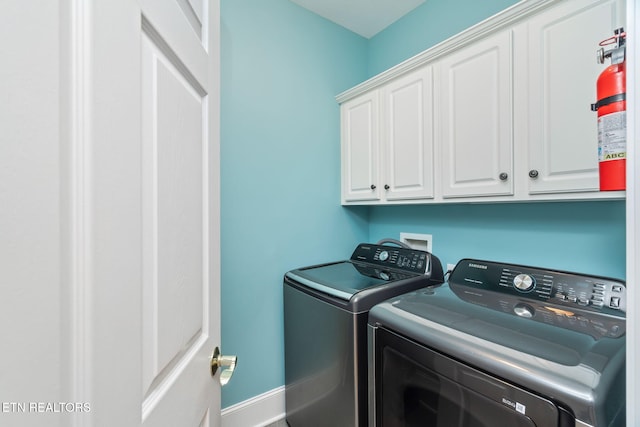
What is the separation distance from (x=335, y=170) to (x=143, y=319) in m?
1.71

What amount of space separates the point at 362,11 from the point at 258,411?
2.72 metres

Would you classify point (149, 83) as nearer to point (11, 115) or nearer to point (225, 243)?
point (11, 115)

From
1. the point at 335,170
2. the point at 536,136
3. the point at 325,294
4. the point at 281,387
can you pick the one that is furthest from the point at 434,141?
the point at 281,387

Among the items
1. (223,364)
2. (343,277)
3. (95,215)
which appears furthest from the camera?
(343,277)

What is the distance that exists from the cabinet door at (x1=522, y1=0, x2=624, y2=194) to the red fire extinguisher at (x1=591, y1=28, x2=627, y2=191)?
1.00 ft

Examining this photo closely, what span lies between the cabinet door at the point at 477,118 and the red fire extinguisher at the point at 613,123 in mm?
462

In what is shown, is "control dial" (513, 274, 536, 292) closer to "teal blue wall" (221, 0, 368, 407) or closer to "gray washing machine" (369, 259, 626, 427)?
"gray washing machine" (369, 259, 626, 427)

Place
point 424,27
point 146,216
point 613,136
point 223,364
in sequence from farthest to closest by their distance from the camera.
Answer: point 424,27, point 223,364, point 613,136, point 146,216

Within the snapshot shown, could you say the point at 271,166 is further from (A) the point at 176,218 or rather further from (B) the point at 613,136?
(B) the point at 613,136

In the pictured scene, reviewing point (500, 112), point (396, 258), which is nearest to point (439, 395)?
point (396, 258)

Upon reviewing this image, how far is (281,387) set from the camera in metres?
1.75

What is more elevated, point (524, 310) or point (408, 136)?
point (408, 136)

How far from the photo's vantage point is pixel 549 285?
3.57 ft

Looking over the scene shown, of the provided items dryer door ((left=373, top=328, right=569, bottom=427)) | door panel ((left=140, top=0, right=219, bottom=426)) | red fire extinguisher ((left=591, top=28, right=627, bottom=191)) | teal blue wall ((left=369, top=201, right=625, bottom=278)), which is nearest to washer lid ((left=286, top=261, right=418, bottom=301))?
dryer door ((left=373, top=328, right=569, bottom=427))
